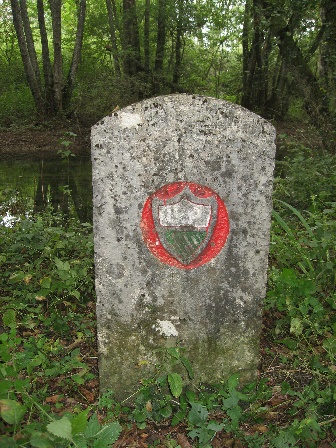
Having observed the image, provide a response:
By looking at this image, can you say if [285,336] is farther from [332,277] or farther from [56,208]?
[56,208]

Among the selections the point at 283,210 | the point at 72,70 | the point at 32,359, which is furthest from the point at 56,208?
the point at 72,70

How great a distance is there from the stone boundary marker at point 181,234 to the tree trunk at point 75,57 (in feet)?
38.1

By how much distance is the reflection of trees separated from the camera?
5722mm

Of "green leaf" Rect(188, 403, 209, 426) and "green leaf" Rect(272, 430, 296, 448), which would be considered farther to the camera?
"green leaf" Rect(188, 403, 209, 426)

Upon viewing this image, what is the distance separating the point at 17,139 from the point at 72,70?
2837 mm

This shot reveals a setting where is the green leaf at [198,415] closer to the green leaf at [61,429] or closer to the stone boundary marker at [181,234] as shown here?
the stone boundary marker at [181,234]

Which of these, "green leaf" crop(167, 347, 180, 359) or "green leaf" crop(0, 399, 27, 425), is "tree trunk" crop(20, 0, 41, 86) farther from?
"green leaf" crop(0, 399, 27, 425)

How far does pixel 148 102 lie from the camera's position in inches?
75.0

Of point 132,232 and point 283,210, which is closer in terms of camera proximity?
point 132,232

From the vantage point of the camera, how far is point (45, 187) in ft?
23.0

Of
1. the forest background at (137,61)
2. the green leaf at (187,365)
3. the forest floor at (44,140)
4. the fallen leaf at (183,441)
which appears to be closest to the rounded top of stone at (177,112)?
the green leaf at (187,365)

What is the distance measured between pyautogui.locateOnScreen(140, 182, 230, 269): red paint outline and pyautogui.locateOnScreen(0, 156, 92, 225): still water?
2522 millimetres

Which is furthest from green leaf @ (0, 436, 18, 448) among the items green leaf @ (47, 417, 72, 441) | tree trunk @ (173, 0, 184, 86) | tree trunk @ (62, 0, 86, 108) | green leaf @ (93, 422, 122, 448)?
tree trunk @ (173, 0, 184, 86)

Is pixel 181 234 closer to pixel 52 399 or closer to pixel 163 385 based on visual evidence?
pixel 163 385
